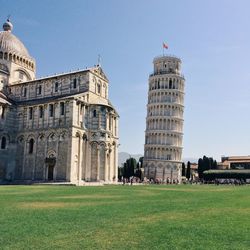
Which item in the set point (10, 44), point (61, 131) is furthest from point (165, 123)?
point (61, 131)

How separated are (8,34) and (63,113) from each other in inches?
968

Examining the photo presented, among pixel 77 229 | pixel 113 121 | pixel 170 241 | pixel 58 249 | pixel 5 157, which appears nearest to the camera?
pixel 58 249

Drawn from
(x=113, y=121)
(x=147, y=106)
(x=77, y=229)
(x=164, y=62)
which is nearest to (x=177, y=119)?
(x=147, y=106)

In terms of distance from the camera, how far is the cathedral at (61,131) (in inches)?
2028

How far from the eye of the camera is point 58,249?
336 inches

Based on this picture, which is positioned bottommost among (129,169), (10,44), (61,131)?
(129,169)

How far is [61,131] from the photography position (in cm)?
5178

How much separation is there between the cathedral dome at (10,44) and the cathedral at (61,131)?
5.30 meters

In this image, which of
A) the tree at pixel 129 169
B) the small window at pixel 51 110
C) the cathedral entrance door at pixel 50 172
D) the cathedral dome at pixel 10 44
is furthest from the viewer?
the tree at pixel 129 169

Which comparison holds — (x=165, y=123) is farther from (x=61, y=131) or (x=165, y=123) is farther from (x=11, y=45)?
(x=61, y=131)

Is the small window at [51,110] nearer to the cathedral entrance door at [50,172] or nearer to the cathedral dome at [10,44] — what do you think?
the cathedral entrance door at [50,172]

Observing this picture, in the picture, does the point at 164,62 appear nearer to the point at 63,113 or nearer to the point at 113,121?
the point at 113,121

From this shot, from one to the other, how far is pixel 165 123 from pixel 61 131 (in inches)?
1741

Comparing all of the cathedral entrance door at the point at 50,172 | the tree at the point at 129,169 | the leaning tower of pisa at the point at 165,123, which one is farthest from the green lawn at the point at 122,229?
the tree at the point at 129,169
